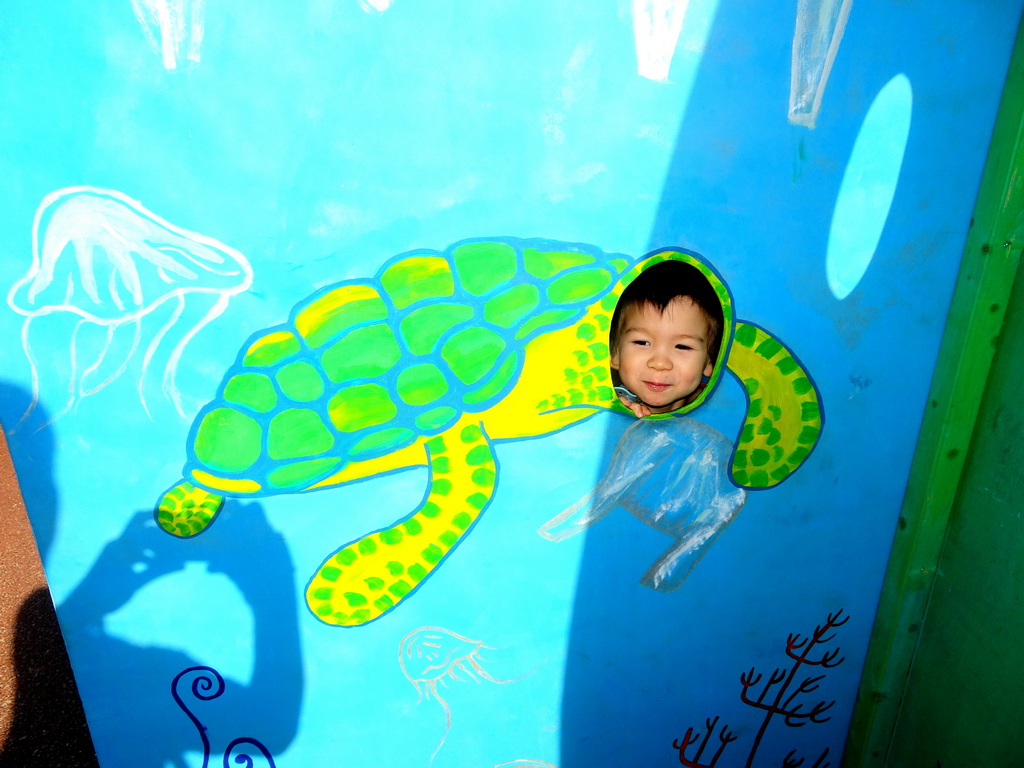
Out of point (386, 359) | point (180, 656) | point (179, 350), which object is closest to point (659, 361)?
point (386, 359)

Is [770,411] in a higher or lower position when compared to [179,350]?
higher

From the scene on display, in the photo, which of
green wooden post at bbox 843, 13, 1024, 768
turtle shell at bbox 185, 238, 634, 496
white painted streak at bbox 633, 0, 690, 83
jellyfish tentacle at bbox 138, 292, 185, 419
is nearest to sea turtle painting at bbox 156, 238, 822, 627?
turtle shell at bbox 185, 238, 634, 496

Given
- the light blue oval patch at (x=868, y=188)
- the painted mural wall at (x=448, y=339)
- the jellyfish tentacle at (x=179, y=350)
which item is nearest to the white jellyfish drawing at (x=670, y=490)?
the painted mural wall at (x=448, y=339)

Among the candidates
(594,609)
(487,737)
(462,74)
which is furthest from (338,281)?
(487,737)

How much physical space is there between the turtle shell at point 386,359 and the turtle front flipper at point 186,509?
0.03 m

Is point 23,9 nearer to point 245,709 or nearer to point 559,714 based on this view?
point 245,709

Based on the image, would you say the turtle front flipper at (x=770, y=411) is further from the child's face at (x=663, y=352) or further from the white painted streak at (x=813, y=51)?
the white painted streak at (x=813, y=51)

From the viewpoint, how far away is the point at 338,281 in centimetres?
112

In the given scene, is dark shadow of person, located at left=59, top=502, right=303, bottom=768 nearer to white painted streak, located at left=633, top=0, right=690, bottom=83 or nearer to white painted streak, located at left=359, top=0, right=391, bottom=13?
white painted streak, located at left=359, top=0, right=391, bottom=13

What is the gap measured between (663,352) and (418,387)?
0.48 metres

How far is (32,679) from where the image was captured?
235cm

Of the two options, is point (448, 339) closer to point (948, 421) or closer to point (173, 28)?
point (173, 28)

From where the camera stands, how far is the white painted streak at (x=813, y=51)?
115cm

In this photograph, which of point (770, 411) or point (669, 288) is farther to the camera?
point (770, 411)
